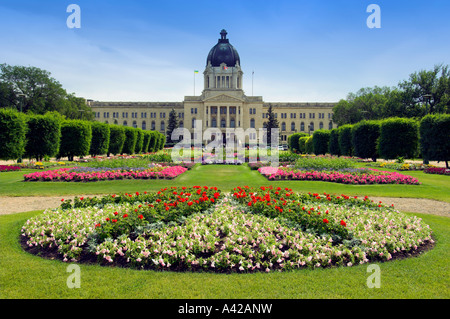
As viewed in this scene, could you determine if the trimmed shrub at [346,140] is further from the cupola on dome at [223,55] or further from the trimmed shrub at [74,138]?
the cupola on dome at [223,55]

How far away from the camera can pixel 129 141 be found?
4609 centimetres

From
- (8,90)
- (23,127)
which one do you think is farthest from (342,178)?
(8,90)

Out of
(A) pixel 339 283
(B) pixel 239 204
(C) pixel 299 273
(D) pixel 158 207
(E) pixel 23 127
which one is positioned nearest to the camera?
(A) pixel 339 283

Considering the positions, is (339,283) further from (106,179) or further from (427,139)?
(427,139)

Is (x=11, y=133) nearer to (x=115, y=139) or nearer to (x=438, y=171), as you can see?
(x=115, y=139)

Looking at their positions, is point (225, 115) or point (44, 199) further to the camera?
point (225, 115)

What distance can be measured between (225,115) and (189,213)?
319ft

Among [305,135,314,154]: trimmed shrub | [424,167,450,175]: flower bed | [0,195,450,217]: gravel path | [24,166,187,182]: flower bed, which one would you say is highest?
[305,135,314,154]: trimmed shrub

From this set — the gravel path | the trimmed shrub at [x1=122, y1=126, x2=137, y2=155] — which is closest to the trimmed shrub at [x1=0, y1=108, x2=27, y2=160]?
the gravel path

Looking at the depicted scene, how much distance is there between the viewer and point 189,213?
7902 millimetres

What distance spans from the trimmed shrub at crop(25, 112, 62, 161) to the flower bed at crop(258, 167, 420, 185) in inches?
797

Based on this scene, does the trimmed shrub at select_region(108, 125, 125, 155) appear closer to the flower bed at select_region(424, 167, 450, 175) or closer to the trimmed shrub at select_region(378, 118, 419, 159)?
the trimmed shrub at select_region(378, 118, 419, 159)

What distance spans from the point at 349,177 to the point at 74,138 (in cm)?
2687

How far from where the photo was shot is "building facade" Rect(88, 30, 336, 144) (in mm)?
101750
